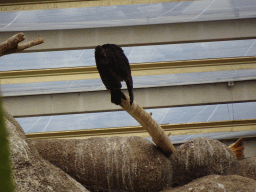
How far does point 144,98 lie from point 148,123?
13.8ft

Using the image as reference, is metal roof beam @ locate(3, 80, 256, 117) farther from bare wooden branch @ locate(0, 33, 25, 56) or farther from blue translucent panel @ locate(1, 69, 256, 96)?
bare wooden branch @ locate(0, 33, 25, 56)

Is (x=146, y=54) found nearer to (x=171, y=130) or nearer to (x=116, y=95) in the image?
(x=171, y=130)

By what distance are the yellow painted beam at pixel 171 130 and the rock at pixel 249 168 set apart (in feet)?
12.6

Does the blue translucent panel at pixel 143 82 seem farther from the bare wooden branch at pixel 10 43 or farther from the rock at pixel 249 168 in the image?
the bare wooden branch at pixel 10 43

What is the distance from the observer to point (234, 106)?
29.5 feet

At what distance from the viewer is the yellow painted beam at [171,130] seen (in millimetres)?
8992

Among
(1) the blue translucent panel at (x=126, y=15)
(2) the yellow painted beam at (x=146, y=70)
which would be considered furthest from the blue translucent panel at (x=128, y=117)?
(1) the blue translucent panel at (x=126, y=15)

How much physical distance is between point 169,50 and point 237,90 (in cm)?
242

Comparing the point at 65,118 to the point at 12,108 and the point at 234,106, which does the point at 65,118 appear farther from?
the point at 234,106

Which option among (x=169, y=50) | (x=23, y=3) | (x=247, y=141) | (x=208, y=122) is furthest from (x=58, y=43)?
(x=247, y=141)

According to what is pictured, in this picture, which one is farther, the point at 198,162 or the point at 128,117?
the point at 128,117

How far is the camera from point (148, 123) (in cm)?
415

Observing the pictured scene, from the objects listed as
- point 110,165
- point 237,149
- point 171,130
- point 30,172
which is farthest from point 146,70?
point 30,172

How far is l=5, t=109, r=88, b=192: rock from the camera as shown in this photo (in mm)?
3047
